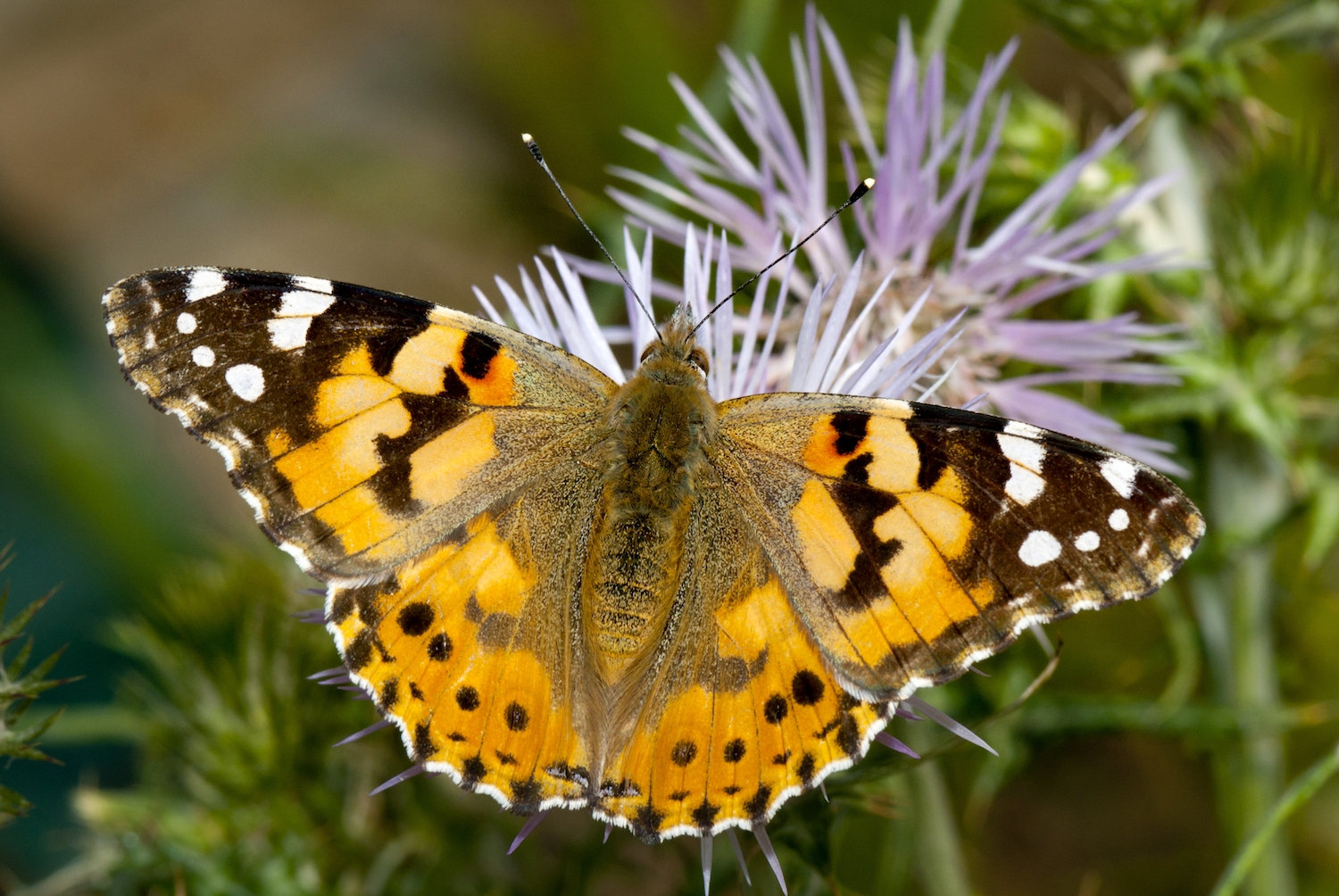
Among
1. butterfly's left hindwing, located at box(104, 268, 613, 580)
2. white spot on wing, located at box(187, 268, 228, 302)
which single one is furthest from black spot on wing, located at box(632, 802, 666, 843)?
white spot on wing, located at box(187, 268, 228, 302)

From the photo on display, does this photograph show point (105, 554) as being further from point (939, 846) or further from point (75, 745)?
point (939, 846)

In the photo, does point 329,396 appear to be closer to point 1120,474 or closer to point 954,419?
point 954,419

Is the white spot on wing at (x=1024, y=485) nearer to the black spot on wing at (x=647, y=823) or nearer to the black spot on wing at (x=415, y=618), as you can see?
the black spot on wing at (x=647, y=823)

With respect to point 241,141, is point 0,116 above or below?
above

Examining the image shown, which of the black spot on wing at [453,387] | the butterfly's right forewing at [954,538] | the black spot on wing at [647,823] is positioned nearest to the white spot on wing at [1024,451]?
the butterfly's right forewing at [954,538]

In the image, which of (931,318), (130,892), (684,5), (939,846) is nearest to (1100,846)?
(939,846)

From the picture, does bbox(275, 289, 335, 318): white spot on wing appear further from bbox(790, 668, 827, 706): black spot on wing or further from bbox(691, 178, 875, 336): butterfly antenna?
bbox(790, 668, 827, 706): black spot on wing
